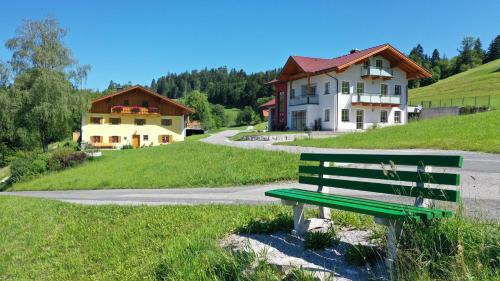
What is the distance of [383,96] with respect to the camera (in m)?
41.6

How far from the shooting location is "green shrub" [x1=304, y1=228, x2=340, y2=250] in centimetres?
524

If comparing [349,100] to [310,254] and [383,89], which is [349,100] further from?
[310,254]

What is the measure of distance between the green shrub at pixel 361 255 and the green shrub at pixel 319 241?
541 millimetres

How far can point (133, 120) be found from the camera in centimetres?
5447

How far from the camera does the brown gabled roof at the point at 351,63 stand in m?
40.0

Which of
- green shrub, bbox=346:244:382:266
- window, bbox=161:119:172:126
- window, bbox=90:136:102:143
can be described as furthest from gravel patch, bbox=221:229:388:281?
window, bbox=161:119:172:126

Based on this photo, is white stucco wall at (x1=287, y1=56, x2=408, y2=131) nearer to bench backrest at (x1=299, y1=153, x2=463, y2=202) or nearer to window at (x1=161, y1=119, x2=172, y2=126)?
window at (x1=161, y1=119, x2=172, y2=126)

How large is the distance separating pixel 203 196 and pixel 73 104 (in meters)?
29.9

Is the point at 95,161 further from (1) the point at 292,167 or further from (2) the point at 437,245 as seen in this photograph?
(2) the point at 437,245

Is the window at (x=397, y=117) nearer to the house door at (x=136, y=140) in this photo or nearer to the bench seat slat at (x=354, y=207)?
the house door at (x=136, y=140)

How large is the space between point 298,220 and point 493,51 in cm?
13170

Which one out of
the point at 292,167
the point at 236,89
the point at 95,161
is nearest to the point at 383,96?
the point at 95,161

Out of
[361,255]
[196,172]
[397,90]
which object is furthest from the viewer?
[397,90]

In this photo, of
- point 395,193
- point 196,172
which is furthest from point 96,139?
point 395,193
